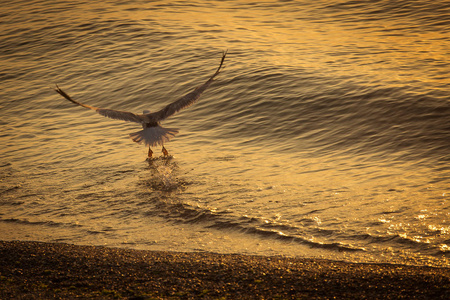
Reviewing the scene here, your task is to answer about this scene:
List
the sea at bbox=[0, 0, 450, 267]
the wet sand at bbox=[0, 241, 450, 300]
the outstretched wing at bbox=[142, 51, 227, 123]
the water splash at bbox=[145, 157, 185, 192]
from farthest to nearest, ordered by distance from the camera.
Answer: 1. the outstretched wing at bbox=[142, 51, 227, 123]
2. the water splash at bbox=[145, 157, 185, 192]
3. the sea at bbox=[0, 0, 450, 267]
4. the wet sand at bbox=[0, 241, 450, 300]

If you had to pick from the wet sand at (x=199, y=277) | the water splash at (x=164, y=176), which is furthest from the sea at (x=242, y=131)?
the wet sand at (x=199, y=277)

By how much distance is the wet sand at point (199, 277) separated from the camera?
5852 millimetres

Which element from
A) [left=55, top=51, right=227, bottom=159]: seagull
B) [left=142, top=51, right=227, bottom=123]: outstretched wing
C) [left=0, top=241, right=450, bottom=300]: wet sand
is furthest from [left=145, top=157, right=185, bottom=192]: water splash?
[left=0, top=241, right=450, bottom=300]: wet sand

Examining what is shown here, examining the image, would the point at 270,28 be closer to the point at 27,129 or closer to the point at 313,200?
the point at 27,129

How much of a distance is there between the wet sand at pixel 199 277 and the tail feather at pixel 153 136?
4.74 metres

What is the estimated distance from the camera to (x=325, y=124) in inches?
533

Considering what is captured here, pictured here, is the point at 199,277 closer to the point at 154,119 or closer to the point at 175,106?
the point at 154,119

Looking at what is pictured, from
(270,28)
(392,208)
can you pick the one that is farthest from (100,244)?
(270,28)

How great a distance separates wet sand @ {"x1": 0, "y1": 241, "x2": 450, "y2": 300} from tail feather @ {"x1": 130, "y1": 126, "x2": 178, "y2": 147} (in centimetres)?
474

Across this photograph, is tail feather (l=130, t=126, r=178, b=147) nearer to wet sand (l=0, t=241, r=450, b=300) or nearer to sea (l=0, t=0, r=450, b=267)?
sea (l=0, t=0, r=450, b=267)

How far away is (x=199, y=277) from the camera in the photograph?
6359 millimetres

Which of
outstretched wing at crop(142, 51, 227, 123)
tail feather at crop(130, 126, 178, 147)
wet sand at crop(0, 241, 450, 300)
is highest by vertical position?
outstretched wing at crop(142, 51, 227, 123)

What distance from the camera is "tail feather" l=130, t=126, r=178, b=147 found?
1177cm

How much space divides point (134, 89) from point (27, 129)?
4020 mm
